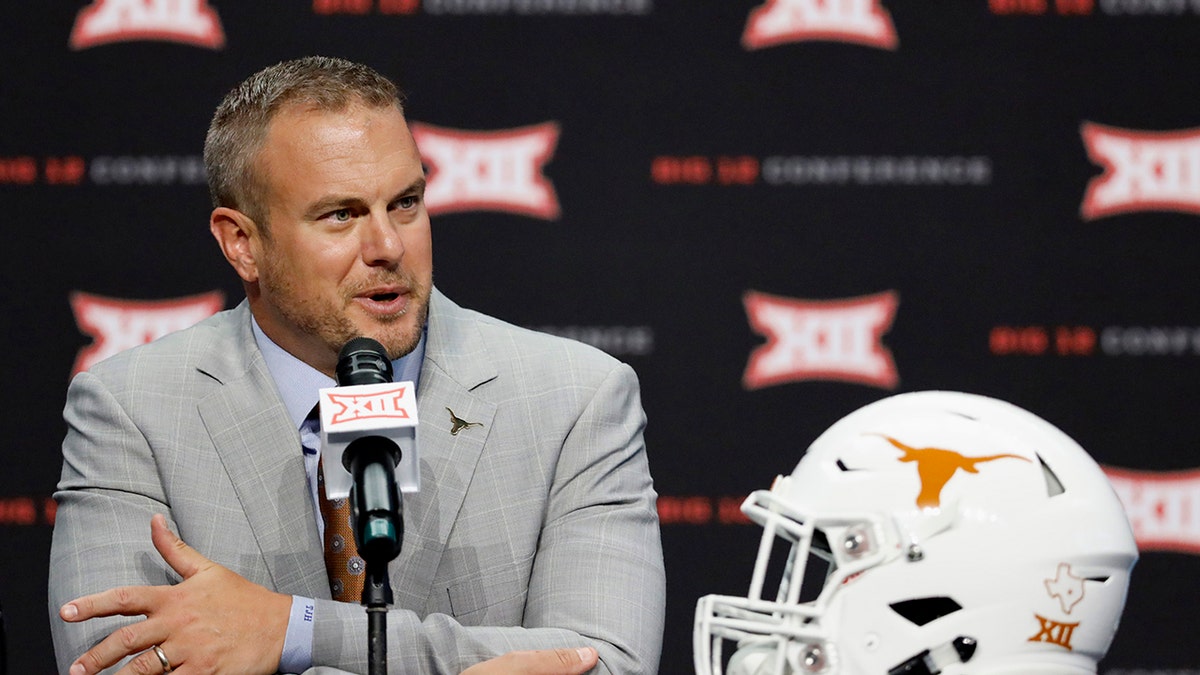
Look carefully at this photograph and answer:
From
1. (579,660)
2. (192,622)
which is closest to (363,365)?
(192,622)

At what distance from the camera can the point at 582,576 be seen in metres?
2.37

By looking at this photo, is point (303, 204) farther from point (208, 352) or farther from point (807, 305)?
point (807, 305)

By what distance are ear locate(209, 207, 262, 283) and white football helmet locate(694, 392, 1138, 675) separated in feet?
3.78

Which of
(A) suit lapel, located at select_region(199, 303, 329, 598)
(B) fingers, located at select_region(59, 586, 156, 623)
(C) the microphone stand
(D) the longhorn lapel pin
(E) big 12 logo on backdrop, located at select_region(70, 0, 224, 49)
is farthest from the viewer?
(E) big 12 logo on backdrop, located at select_region(70, 0, 224, 49)

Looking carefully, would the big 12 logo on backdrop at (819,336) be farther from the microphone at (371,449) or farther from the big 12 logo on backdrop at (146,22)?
the microphone at (371,449)

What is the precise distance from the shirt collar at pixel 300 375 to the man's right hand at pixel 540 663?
615 mm

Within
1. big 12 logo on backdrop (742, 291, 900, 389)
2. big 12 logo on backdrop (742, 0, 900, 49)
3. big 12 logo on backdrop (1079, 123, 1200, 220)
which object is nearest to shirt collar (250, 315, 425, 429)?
big 12 logo on backdrop (742, 291, 900, 389)

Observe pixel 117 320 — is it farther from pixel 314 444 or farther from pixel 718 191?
pixel 718 191

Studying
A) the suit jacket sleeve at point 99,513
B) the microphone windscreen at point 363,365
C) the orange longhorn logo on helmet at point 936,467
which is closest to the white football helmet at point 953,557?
the orange longhorn logo on helmet at point 936,467

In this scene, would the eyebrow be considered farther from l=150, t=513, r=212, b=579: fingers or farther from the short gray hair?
l=150, t=513, r=212, b=579: fingers

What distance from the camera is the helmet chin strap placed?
6.22 feet

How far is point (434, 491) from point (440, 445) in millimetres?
82

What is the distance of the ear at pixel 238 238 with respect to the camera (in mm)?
2609

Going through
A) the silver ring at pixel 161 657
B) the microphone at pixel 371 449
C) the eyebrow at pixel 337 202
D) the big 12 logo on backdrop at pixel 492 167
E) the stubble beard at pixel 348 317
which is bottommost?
the silver ring at pixel 161 657
